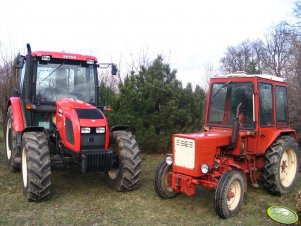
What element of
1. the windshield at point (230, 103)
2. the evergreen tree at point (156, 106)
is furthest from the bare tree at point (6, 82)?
the windshield at point (230, 103)

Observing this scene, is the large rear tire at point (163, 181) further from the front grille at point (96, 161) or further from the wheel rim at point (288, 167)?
the wheel rim at point (288, 167)

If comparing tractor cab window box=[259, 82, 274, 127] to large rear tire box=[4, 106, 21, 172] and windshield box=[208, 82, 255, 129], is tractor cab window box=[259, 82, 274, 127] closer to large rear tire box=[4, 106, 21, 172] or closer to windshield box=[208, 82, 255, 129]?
windshield box=[208, 82, 255, 129]

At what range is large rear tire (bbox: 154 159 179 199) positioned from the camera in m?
6.20

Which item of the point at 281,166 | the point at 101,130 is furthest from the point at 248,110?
the point at 101,130

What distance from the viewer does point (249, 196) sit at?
655 cm

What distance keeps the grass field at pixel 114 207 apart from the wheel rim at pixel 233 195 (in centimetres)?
19

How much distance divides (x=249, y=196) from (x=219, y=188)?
4.79 feet

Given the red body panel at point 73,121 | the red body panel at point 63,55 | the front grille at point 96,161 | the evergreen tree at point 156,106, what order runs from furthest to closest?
the evergreen tree at point 156,106
the red body panel at point 63,55
the red body panel at point 73,121
the front grille at point 96,161

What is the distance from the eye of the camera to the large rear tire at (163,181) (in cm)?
620

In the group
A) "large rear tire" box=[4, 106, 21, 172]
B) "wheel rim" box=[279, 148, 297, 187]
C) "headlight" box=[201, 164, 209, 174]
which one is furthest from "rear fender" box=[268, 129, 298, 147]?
"large rear tire" box=[4, 106, 21, 172]

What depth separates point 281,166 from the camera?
22.4ft

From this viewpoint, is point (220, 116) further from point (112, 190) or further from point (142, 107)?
point (142, 107)

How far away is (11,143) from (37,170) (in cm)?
276

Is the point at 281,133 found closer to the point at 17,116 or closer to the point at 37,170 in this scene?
the point at 37,170
